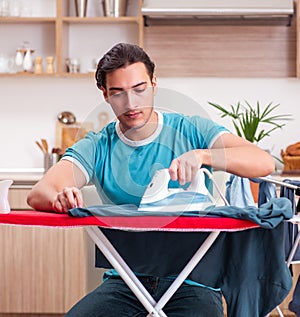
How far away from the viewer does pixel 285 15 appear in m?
4.56

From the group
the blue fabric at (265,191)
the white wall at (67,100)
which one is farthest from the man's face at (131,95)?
the white wall at (67,100)

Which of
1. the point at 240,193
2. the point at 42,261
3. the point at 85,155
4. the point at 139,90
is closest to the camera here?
the point at 139,90

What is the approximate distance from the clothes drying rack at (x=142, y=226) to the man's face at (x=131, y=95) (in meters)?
0.30

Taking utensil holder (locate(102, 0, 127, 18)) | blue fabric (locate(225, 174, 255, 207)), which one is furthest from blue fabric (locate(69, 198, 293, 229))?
utensil holder (locate(102, 0, 127, 18))

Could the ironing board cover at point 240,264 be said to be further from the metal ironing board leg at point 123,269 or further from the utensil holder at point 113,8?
the utensil holder at point 113,8

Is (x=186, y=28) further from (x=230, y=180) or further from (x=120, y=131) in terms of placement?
(x=120, y=131)

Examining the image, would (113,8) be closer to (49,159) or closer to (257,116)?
(49,159)

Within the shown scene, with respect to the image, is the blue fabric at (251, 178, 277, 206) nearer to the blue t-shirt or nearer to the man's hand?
the blue t-shirt

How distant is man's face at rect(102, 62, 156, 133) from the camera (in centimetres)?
199

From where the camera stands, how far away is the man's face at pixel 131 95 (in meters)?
1.99

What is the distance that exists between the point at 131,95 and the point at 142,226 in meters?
0.37

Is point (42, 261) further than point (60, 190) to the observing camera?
Yes

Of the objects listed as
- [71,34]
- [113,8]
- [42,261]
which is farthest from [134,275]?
[71,34]

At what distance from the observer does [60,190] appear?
Result: 223 cm
